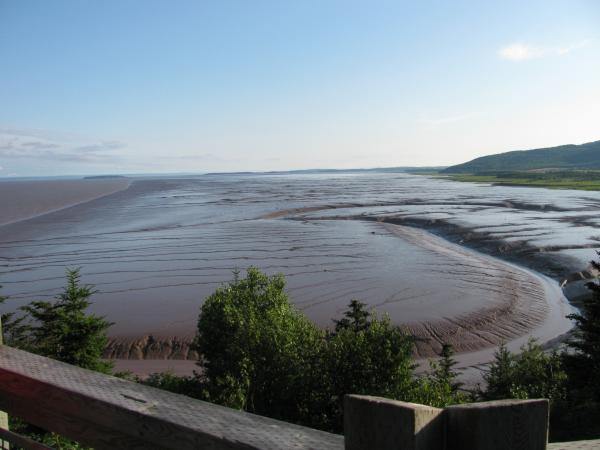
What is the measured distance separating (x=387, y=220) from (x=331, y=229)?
423 inches

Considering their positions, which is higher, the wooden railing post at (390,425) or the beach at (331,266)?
the wooden railing post at (390,425)

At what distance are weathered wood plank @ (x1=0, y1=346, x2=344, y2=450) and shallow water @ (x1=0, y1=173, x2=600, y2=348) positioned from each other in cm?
2378

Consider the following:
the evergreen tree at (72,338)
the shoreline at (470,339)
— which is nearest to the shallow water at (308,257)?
the shoreline at (470,339)

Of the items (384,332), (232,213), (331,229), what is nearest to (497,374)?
(384,332)

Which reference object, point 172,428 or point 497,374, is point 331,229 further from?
point 172,428

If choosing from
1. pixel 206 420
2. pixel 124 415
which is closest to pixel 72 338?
pixel 124 415

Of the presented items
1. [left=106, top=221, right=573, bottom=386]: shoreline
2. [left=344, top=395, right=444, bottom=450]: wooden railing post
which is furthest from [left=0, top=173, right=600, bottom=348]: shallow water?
[left=344, top=395, right=444, bottom=450]: wooden railing post

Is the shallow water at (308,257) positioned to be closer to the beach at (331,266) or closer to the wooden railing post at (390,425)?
the beach at (331,266)

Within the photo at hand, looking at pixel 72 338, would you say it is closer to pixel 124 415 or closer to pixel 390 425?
pixel 124 415

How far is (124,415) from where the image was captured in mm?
2213

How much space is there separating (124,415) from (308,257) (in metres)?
39.4

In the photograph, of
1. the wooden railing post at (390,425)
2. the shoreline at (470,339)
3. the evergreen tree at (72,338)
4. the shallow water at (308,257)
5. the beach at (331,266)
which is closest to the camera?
the wooden railing post at (390,425)

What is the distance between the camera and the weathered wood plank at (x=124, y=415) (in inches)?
76.5

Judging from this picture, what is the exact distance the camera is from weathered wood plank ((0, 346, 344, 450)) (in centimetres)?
194
